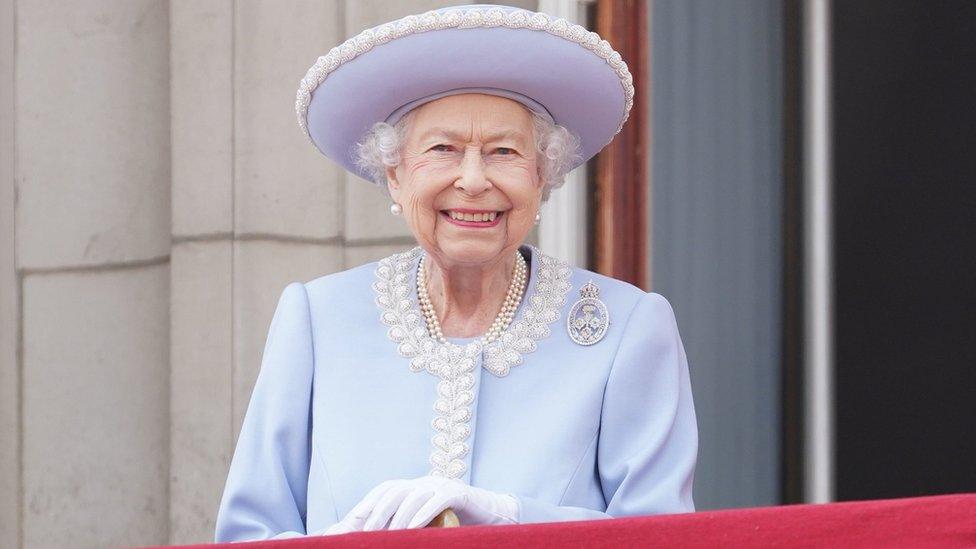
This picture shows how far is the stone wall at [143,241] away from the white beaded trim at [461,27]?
1.88m

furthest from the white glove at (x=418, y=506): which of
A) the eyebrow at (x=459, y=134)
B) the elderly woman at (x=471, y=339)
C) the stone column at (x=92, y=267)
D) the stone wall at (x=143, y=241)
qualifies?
the stone column at (x=92, y=267)

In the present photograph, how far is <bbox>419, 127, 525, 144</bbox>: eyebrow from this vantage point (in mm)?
2527

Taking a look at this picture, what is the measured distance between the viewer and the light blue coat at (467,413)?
98.6 inches

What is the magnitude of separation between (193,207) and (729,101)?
1517 millimetres

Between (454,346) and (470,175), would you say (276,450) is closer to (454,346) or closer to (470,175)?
(454,346)

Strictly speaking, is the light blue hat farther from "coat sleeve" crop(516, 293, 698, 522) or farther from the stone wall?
the stone wall

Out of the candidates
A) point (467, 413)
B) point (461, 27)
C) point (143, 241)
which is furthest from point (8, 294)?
point (461, 27)

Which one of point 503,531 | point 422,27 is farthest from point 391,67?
point 503,531

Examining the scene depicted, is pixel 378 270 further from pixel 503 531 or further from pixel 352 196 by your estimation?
pixel 352 196

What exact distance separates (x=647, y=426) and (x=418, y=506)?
487 mm

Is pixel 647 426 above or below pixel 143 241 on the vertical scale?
below

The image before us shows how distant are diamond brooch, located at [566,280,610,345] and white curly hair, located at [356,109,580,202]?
18 centimetres

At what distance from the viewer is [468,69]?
249 centimetres

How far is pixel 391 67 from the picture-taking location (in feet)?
8.25
